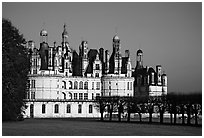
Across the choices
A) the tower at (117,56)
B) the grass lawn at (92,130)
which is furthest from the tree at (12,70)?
the tower at (117,56)

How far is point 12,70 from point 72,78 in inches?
1253

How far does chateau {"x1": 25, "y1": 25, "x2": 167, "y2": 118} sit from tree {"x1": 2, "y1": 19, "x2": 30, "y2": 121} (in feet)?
80.1

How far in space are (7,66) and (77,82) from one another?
33.5m

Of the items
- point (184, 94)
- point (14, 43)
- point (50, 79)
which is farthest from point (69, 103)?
point (14, 43)

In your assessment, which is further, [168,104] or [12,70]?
[168,104]

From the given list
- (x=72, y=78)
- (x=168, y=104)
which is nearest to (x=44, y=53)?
(x=72, y=78)

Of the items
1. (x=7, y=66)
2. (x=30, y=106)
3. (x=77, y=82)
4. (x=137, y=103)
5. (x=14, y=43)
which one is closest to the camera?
(x=7, y=66)

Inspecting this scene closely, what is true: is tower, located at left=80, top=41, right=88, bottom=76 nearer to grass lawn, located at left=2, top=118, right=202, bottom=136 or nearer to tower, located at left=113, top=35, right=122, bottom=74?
tower, located at left=113, top=35, right=122, bottom=74

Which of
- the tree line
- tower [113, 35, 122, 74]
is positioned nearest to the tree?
the tree line

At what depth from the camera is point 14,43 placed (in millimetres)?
29391

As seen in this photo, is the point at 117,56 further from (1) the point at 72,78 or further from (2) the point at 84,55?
(1) the point at 72,78

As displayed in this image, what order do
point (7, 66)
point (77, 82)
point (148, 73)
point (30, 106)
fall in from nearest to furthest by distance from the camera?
point (7, 66), point (30, 106), point (77, 82), point (148, 73)

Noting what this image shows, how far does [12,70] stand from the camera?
27.9m

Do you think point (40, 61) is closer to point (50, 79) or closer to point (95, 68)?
point (50, 79)
